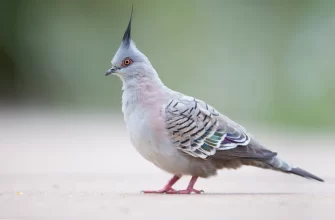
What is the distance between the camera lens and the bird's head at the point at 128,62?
6.25 m

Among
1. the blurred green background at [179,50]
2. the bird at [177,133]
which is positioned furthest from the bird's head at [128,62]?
the blurred green background at [179,50]

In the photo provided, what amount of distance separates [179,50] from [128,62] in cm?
1163

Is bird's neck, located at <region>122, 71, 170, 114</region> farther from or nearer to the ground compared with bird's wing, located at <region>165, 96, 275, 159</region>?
farther from the ground

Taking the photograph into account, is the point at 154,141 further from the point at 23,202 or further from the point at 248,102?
the point at 248,102

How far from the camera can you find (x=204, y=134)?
19.9 ft

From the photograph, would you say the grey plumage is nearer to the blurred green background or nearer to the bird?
the bird

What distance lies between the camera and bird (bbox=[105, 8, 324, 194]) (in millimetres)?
5852

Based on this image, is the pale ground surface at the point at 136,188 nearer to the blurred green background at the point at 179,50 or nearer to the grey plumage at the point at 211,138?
the grey plumage at the point at 211,138

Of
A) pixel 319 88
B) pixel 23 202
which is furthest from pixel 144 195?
pixel 319 88

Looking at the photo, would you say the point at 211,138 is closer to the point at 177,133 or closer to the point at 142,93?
the point at 177,133

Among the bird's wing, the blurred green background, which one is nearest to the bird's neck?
the bird's wing

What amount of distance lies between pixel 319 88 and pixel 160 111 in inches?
405

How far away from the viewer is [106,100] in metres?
18.0

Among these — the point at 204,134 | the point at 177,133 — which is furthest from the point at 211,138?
the point at 177,133
